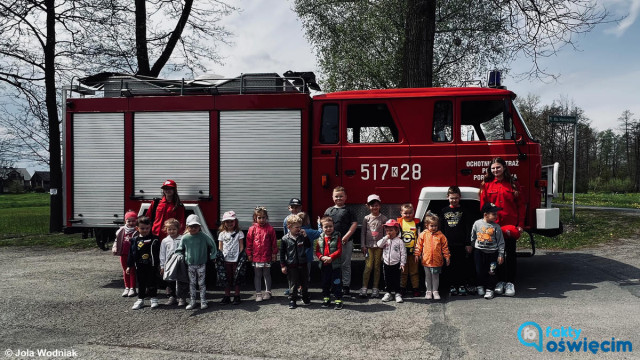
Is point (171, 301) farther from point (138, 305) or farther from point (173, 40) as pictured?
point (173, 40)

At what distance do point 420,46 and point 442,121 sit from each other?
4810 millimetres

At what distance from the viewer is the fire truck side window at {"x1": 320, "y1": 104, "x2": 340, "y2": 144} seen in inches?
257

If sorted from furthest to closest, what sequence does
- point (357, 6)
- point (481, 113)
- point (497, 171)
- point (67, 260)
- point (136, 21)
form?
1. point (357, 6)
2. point (136, 21)
3. point (67, 260)
4. point (481, 113)
5. point (497, 171)

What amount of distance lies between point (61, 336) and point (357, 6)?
13732 mm

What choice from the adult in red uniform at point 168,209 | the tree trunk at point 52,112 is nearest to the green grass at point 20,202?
the tree trunk at point 52,112

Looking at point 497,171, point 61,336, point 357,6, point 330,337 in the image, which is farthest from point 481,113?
point 357,6

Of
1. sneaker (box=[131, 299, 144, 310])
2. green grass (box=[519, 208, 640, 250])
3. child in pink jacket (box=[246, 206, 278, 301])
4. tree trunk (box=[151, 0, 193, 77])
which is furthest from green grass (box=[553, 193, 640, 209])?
sneaker (box=[131, 299, 144, 310])

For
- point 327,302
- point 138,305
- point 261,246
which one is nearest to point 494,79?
point 327,302

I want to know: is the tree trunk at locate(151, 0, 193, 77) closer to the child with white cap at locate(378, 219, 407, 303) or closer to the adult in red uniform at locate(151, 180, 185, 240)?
the adult in red uniform at locate(151, 180, 185, 240)

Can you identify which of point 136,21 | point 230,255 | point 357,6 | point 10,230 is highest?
point 357,6

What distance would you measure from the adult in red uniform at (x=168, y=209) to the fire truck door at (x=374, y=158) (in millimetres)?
2525

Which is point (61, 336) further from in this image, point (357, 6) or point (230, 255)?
point (357, 6)

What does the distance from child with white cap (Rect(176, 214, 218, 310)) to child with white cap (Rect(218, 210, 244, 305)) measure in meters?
0.22

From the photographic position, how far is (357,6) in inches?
588
